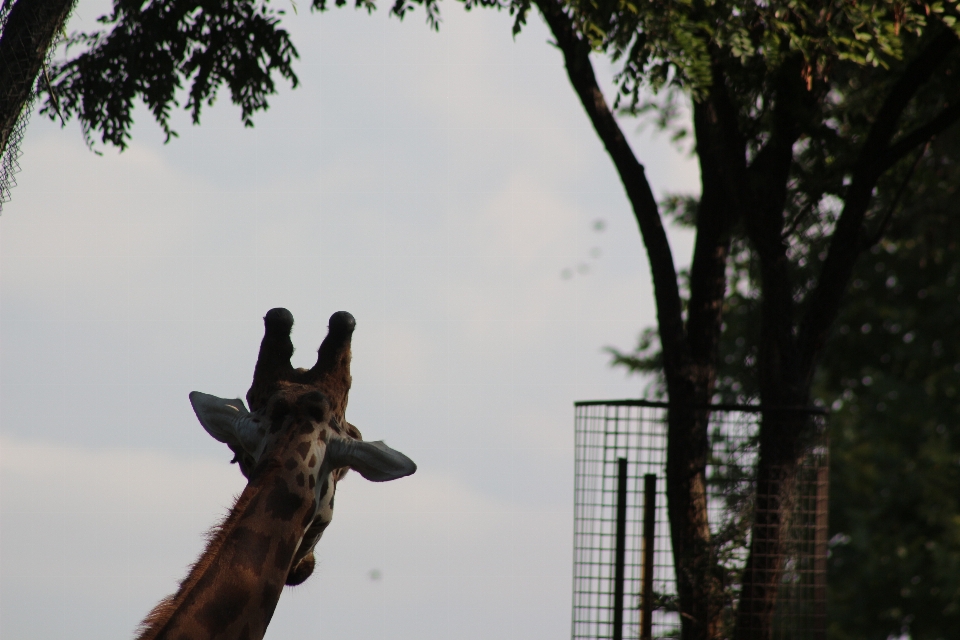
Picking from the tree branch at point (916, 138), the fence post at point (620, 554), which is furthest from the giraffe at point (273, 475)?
the tree branch at point (916, 138)

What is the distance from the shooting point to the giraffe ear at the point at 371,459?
3.27m

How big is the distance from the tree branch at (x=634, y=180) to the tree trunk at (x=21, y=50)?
294 cm

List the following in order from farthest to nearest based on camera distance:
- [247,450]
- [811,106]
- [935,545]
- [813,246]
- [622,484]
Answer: [935,545] < [813,246] < [811,106] < [622,484] < [247,450]

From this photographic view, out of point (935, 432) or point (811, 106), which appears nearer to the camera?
point (811, 106)

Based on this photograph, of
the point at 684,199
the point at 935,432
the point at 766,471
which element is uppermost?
the point at 684,199

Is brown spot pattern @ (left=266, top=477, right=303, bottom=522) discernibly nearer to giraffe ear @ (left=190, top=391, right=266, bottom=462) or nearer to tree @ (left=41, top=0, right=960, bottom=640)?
giraffe ear @ (left=190, top=391, right=266, bottom=462)

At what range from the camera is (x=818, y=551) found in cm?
584

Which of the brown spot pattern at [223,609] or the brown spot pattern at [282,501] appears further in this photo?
the brown spot pattern at [282,501]

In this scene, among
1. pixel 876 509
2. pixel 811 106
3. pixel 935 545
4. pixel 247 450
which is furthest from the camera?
pixel 876 509

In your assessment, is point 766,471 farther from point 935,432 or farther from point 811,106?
point 935,432

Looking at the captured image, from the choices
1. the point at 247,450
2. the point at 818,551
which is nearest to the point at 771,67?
the point at 818,551

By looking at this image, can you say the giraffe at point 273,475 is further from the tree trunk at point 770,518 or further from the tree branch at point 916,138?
the tree branch at point 916,138

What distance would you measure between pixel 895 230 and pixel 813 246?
107 centimetres

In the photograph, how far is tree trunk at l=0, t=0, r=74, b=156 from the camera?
4055mm
